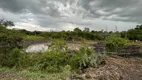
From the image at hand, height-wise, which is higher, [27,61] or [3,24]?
[3,24]

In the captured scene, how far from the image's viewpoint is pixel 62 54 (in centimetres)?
895

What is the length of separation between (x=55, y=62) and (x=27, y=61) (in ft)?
4.53

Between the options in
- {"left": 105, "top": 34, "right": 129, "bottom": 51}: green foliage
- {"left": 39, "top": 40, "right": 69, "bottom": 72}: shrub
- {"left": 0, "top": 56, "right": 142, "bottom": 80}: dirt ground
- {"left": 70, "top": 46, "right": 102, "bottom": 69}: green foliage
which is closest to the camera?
{"left": 0, "top": 56, "right": 142, "bottom": 80}: dirt ground

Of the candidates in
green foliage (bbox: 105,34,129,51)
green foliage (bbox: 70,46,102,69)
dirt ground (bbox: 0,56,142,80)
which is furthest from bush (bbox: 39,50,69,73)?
green foliage (bbox: 105,34,129,51)

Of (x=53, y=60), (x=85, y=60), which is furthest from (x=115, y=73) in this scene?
(x=53, y=60)

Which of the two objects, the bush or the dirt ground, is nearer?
the dirt ground

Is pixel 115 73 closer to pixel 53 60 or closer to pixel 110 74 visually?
pixel 110 74

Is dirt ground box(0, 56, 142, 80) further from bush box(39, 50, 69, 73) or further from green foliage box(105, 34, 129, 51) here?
green foliage box(105, 34, 129, 51)

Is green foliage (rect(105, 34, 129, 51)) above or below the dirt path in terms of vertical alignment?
above

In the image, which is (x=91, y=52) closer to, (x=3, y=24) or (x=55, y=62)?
(x=55, y=62)

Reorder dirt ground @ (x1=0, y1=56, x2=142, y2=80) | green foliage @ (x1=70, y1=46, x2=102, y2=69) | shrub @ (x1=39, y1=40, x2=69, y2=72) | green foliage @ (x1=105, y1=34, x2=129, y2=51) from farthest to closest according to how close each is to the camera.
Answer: green foliage @ (x1=105, y1=34, x2=129, y2=51) → shrub @ (x1=39, y1=40, x2=69, y2=72) → green foliage @ (x1=70, y1=46, x2=102, y2=69) → dirt ground @ (x1=0, y1=56, x2=142, y2=80)

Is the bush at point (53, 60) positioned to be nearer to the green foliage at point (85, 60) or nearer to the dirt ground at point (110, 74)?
the green foliage at point (85, 60)

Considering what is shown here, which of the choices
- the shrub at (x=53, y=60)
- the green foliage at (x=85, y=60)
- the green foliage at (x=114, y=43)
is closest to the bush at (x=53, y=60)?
the shrub at (x=53, y=60)

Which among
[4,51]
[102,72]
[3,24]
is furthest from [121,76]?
[3,24]
